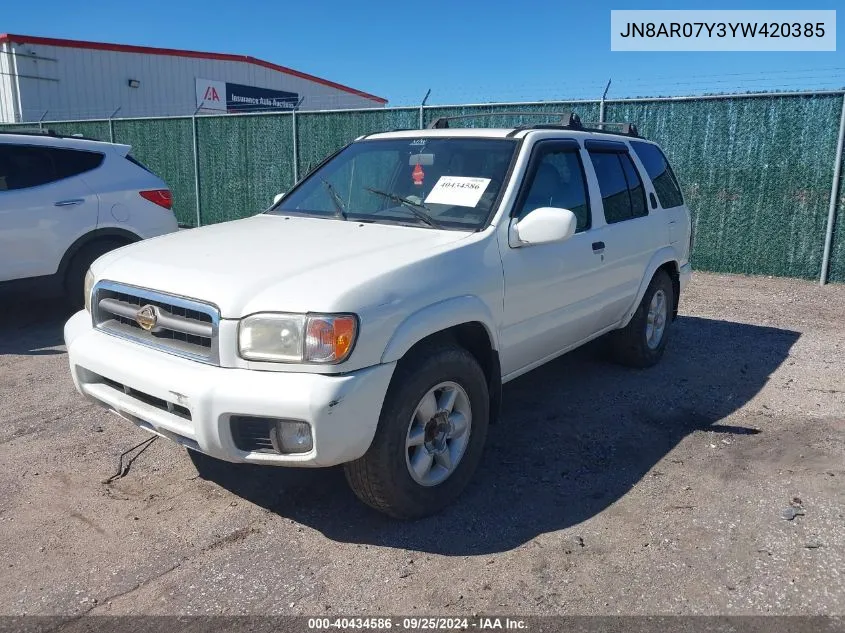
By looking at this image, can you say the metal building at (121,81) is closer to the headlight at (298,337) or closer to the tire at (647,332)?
the tire at (647,332)

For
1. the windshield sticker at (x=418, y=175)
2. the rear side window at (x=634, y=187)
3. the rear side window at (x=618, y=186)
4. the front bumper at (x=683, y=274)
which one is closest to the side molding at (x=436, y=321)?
the windshield sticker at (x=418, y=175)

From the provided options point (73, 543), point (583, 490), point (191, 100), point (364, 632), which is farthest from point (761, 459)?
point (191, 100)

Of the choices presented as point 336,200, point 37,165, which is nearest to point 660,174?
point 336,200

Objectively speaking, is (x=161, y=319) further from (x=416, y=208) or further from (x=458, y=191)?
(x=458, y=191)

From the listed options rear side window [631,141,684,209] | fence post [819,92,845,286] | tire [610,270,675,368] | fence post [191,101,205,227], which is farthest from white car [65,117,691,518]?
fence post [191,101,205,227]

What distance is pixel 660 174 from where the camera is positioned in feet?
19.6

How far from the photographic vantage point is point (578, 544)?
3.30 m

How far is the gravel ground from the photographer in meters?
2.93

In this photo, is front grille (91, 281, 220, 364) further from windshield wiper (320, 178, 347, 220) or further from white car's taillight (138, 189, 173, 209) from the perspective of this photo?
white car's taillight (138, 189, 173, 209)

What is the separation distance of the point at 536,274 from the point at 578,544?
148cm

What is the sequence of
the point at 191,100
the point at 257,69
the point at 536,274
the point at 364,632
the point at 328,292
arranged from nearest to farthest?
the point at 364,632 → the point at 328,292 → the point at 536,274 → the point at 191,100 → the point at 257,69

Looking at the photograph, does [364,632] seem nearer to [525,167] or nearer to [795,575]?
[795,575]

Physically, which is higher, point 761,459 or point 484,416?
point 484,416

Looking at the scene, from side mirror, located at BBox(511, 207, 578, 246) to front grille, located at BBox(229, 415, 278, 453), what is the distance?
1673 millimetres
